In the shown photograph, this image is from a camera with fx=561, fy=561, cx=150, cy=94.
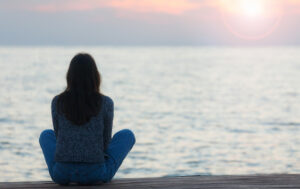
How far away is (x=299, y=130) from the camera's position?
2250cm

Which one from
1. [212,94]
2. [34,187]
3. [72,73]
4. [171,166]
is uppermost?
[212,94]

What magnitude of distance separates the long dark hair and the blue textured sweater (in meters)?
0.05

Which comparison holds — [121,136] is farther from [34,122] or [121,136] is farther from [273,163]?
[34,122]

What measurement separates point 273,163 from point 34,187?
1107cm

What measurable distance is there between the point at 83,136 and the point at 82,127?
→ 8 cm

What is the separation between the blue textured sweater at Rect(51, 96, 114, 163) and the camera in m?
4.88

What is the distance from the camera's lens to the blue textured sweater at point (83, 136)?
4.88 meters

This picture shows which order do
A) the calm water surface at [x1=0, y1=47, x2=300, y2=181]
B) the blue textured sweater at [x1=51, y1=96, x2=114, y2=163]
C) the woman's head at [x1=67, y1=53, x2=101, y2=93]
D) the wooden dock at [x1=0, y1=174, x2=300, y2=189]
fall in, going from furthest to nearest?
the calm water surface at [x1=0, y1=47, x2=300, y2=181]
the wooden dock at [x1=0, y1=174, x2=300, y2=189]
the blue textured sweater at [x1=51, y1=96, x2=114, y2=163]
the woman's head at [x1=67, y1=53, x2=101, y2=93]

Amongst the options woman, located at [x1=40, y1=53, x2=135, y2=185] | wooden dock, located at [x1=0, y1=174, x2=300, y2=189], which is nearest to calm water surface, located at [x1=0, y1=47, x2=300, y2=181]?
wooden dock, located at [x1=0, y1=174, x2=300, y2=189]

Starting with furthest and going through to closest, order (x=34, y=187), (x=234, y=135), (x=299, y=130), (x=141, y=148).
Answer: (x=299, y=130) → (x=234, y=135) → (x=141, y=148) → (x=34, y=187)

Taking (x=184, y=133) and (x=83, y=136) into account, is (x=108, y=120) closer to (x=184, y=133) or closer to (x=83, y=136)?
(x=83, y=136)

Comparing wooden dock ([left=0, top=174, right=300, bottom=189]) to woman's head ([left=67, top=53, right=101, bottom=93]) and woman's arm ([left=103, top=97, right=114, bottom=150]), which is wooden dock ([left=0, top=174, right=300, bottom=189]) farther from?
woman's head ([left=67, top=53, right=101, bottom=93])

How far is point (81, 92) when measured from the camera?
4789 millimetres

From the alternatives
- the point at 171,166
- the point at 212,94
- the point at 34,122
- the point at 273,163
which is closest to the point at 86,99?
the point at 171,166
